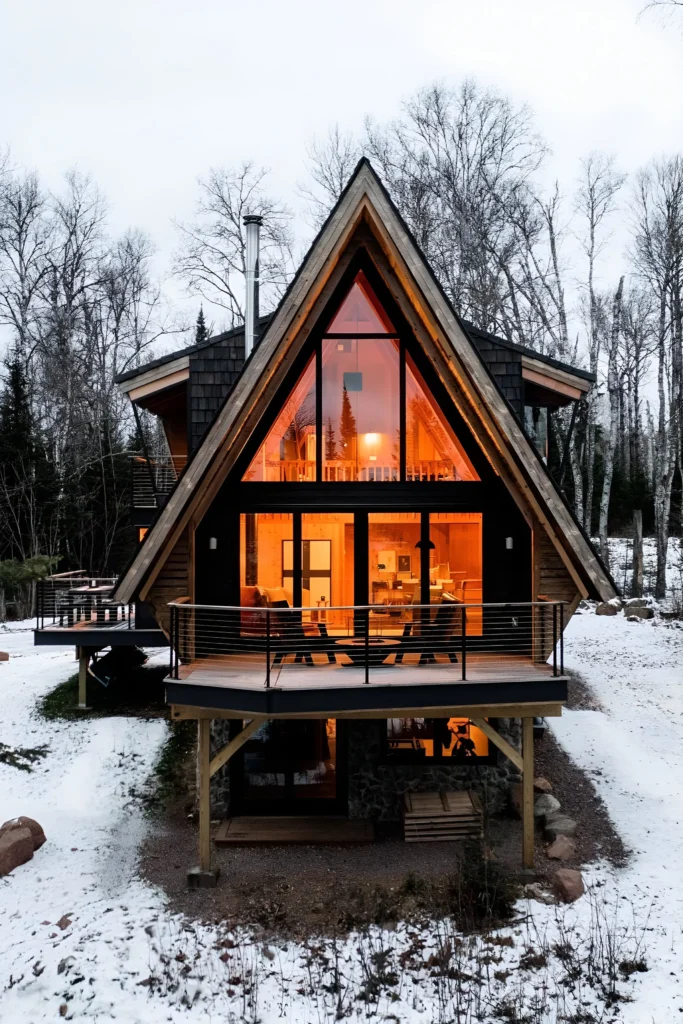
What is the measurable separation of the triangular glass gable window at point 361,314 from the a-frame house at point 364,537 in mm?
24

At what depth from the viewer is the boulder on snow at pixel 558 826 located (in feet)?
33.3

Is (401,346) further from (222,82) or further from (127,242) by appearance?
(222,82)

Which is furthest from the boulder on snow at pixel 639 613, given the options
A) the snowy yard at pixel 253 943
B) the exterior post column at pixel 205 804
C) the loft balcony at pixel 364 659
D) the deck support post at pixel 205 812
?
the exterior post column at pixel 205 804

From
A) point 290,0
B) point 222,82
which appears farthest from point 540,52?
point 222,82

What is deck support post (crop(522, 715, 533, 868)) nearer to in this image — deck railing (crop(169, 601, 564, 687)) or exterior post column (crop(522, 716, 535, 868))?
exterior post column (crop(522, 716, 535, 868))

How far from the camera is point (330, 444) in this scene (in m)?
10.4

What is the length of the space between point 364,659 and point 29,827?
5.55 metres

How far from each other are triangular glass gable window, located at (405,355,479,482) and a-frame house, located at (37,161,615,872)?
30 millimetres

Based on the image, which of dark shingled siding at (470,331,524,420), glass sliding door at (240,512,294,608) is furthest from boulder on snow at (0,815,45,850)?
dark shingled siding at (470,331,524,420)

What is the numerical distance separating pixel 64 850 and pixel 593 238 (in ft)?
81.6

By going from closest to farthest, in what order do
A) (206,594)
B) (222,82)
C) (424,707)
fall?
(424,707)
(206,594)
(222,82)

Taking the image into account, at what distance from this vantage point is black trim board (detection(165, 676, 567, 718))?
8.61m

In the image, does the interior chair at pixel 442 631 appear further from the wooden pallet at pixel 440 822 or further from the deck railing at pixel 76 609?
the deck railing at pixel 76 609

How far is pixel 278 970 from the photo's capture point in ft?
25.0
